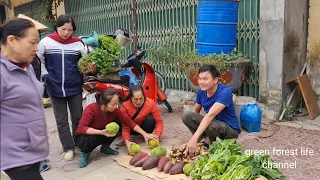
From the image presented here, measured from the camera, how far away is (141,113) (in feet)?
13.3

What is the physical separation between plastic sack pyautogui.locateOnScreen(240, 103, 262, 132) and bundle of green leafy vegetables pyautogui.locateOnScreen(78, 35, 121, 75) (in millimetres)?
1857

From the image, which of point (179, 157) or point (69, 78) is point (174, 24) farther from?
point (179, 157)

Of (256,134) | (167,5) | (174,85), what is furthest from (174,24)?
(256,134)

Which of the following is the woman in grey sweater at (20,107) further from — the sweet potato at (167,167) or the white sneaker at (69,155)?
the white sneaker at (69,155)

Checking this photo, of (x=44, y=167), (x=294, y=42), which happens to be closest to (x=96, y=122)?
(x=44, y=167)

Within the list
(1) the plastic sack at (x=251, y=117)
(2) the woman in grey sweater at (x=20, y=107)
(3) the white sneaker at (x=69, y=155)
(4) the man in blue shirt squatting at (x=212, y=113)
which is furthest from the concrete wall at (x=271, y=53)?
(2) the woman in grey sweater at (x=20, y=107)

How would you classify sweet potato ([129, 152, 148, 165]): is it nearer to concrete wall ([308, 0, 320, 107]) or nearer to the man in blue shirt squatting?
the man in blue shirt squatting

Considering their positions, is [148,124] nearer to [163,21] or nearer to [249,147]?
[249,147]

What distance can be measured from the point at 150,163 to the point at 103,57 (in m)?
1.39

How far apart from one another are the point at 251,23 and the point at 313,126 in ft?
5.98

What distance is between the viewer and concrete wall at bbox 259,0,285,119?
4.55 m

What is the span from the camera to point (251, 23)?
505cm

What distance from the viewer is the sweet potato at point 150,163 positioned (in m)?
3.27

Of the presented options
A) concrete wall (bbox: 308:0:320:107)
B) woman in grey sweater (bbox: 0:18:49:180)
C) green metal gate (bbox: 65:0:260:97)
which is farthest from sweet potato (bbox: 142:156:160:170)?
concrete wall (bbox: 308:0:320:107)
